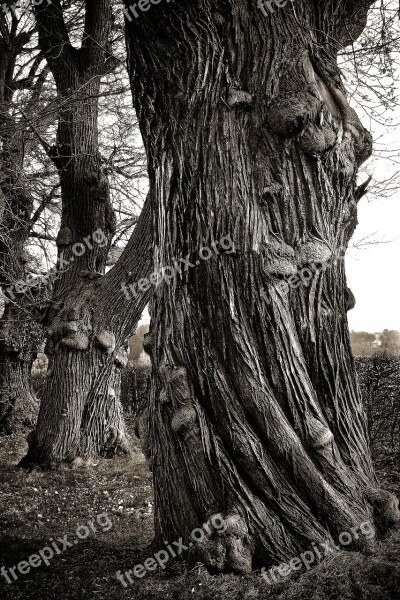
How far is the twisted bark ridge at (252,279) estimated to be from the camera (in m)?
3.27

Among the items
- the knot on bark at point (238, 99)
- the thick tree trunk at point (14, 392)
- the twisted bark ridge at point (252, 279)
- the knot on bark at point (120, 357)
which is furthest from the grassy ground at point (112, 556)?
the thick tree trunk at point (14, 392)

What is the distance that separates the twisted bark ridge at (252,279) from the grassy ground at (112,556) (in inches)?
11.0

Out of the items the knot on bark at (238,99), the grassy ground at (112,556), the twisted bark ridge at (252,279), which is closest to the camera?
the grassy ground at (112,556)

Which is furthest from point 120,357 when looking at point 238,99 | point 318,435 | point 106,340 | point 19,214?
point 238,99

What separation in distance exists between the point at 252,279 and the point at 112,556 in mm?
2225

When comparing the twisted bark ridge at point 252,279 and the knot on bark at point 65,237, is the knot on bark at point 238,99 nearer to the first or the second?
the twisted bark ridge at point 252,279

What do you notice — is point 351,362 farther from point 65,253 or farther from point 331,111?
point 65,253

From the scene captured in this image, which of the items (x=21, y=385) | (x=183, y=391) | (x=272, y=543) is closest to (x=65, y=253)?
(x=21, y=385)

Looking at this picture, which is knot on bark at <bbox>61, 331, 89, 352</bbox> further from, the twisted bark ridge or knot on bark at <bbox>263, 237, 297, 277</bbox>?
knot on bark at <bbox>263, 237, 297, 277</bbox>

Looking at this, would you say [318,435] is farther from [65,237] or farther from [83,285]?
[65,237]

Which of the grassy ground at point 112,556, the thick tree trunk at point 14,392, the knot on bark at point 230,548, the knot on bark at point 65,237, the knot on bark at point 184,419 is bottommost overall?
the grassy ground at point 112,556

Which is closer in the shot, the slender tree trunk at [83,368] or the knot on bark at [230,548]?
the knot on bark at [230,548]

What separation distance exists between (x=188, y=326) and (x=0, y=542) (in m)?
2.57

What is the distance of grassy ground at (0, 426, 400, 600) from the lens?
9.36 feet
